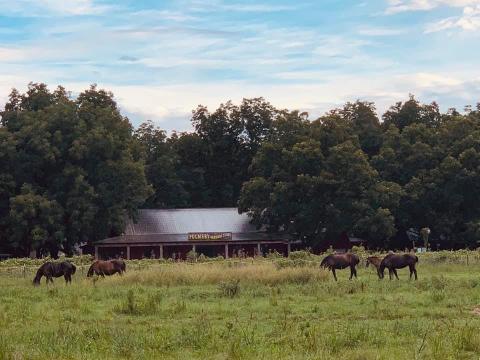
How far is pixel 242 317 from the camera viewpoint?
20047 mm

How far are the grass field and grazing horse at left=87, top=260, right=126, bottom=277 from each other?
2.99 m

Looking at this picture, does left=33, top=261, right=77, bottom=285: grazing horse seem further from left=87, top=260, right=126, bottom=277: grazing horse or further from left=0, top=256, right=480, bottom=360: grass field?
left=87, top=260, right=126, bottom=277: grazing horse

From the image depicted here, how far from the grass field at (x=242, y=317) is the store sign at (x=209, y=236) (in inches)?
1101

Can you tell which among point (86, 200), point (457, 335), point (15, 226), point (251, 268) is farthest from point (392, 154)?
point (457, 335)

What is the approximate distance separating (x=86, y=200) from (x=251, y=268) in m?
29.6

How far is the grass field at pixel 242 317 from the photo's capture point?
1431 cm

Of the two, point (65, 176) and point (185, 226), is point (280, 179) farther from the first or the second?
point (65, 176)

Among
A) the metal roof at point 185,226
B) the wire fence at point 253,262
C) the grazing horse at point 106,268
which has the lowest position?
the wire fence at point 253,262

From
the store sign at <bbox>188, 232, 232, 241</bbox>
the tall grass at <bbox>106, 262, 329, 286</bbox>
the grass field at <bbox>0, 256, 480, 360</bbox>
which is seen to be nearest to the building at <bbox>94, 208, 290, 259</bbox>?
the store sign at <bbox>188, 232, 232, 241</bbox>

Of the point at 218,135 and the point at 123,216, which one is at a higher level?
the point at 218,135

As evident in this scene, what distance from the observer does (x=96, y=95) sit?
234ft

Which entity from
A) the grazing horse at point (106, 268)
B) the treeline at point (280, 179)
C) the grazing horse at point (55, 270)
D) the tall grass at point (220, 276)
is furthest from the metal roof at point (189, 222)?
the tall grass at point (220, 276)

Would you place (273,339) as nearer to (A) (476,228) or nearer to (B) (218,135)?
(A) (476,228)

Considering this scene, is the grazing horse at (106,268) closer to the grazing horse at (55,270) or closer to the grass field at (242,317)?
the grazing horse at (55,270)
